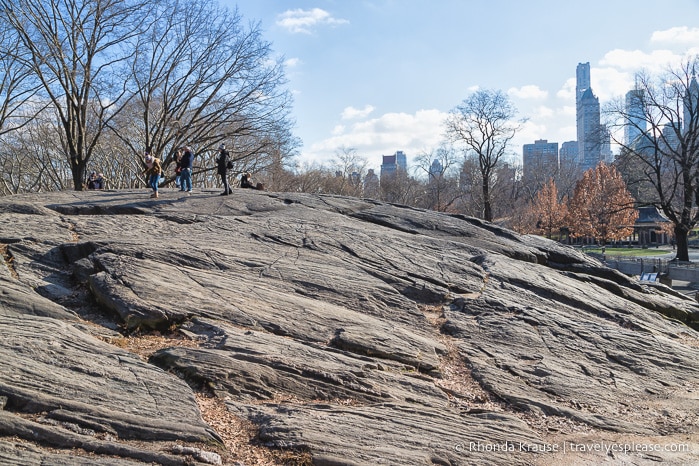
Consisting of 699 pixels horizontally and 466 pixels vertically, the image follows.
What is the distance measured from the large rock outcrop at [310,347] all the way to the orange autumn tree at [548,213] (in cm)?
4813

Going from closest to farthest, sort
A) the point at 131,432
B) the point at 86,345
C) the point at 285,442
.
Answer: the point at 131,432
the point at 285,442
the point at 86,345

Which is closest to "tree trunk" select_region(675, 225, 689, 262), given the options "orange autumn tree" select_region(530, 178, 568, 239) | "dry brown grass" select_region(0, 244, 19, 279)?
"orange autumn tree" select_region(530, 178, 568, 239)

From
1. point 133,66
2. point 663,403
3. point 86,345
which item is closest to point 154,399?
point 86,345

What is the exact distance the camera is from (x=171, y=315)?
8086 mm

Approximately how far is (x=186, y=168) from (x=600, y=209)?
47.6m

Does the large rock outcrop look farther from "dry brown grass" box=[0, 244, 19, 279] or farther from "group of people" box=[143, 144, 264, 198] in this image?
"group of people" box=[143, 144, 264, 198]

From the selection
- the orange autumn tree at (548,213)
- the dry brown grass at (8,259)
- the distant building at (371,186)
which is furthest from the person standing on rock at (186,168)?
the orange autumn tree at (548,213)

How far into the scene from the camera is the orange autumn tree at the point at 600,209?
52.0 m

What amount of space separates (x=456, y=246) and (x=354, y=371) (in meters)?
7.55

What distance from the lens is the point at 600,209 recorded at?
53.2 m

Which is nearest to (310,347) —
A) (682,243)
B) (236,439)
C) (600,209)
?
(236,439)

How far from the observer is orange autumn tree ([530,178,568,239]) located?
6058 cm

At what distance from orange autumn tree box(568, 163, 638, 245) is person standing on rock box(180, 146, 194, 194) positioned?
44.1 m

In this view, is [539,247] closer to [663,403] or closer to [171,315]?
[663,403]
